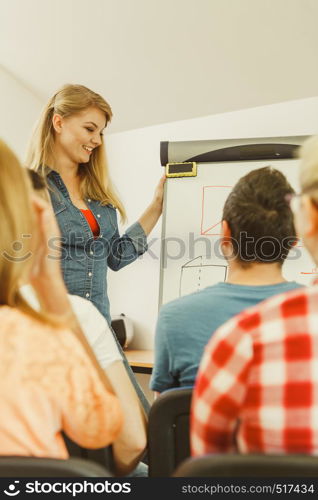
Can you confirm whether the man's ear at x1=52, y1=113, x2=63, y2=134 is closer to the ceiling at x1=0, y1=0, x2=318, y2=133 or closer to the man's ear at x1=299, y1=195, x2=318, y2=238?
the ceiling at x1=0, y1=0, x2=318, y2=133

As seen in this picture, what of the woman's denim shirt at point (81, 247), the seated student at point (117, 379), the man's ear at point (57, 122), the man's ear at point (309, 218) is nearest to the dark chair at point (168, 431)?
the seated student at point (117, 379)

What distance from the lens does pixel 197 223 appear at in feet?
7.02

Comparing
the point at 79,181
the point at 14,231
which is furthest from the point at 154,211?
the point at 14,231

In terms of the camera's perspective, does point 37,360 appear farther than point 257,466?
Yes

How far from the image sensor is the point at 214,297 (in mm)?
969

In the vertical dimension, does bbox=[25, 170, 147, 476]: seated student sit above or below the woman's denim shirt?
below

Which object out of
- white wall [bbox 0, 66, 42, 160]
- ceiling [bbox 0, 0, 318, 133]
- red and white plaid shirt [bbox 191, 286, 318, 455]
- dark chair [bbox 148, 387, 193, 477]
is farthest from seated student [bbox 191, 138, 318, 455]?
white wall [bbox 0, 66, 42, 160]

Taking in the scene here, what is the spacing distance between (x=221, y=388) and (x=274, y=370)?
8cm

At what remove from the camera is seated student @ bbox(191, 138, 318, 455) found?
0.62 metres

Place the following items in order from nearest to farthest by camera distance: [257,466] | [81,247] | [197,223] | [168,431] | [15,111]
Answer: [257,466], [168,431], [81,247], [197,223], [15,111]

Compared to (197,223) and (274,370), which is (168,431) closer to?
(274,370)

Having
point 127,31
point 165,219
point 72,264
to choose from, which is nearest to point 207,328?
point 72,264

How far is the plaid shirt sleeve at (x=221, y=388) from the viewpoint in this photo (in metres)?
0.63

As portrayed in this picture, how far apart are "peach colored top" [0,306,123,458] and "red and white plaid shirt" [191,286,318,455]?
0.19 metres
